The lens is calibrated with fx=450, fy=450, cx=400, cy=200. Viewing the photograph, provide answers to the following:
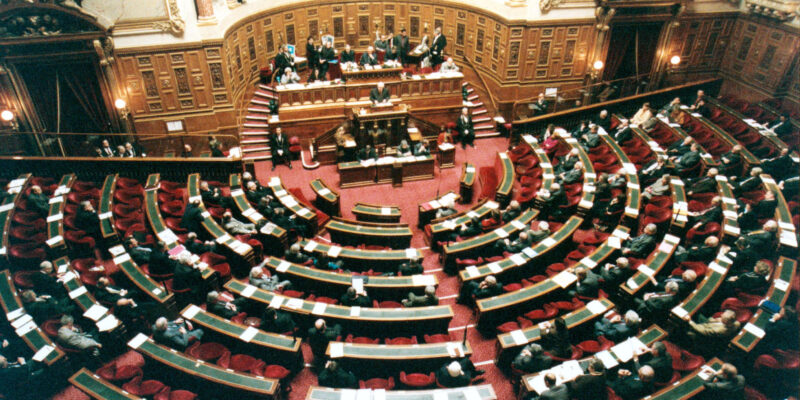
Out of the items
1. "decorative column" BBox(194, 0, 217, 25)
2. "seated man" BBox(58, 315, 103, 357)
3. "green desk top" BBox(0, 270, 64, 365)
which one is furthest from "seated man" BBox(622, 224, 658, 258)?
"decorative column" BBox(194, 0, 217, 25)

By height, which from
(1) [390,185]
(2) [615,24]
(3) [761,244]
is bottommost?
(1) [390,185]

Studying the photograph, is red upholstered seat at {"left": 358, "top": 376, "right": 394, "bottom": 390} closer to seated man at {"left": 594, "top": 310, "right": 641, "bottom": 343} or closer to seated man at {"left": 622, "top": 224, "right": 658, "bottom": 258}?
seated man at {"left": 594, "top": 310, "right": 641, "bottom": 343}

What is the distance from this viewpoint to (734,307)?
8422 millimetres

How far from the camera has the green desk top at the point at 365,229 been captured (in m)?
11.3

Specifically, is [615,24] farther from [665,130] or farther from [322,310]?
[322,310]

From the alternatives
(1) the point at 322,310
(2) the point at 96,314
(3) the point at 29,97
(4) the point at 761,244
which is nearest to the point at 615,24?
(4) the point at 761,244

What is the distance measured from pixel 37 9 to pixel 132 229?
7.42 meters

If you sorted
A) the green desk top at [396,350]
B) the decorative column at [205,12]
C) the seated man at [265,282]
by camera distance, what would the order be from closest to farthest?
the green desk top at [396,350]
the seated man at [265,282]
the decorative column at [205,12]

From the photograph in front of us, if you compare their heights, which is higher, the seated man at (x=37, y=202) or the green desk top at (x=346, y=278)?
the seated man at (x=37, y=202)

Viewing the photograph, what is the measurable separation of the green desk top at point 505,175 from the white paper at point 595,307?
4.67 meters

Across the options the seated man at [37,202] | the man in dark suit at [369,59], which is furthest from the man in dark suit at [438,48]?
the seated man at [37,202]

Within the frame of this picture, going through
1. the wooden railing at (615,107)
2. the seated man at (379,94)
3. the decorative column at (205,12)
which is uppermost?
the decorative column at (205,12)

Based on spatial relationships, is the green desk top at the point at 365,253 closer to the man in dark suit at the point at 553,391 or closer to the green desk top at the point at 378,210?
the green desk top at the point at 378,210

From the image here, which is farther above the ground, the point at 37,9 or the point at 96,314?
the point at 37,9
